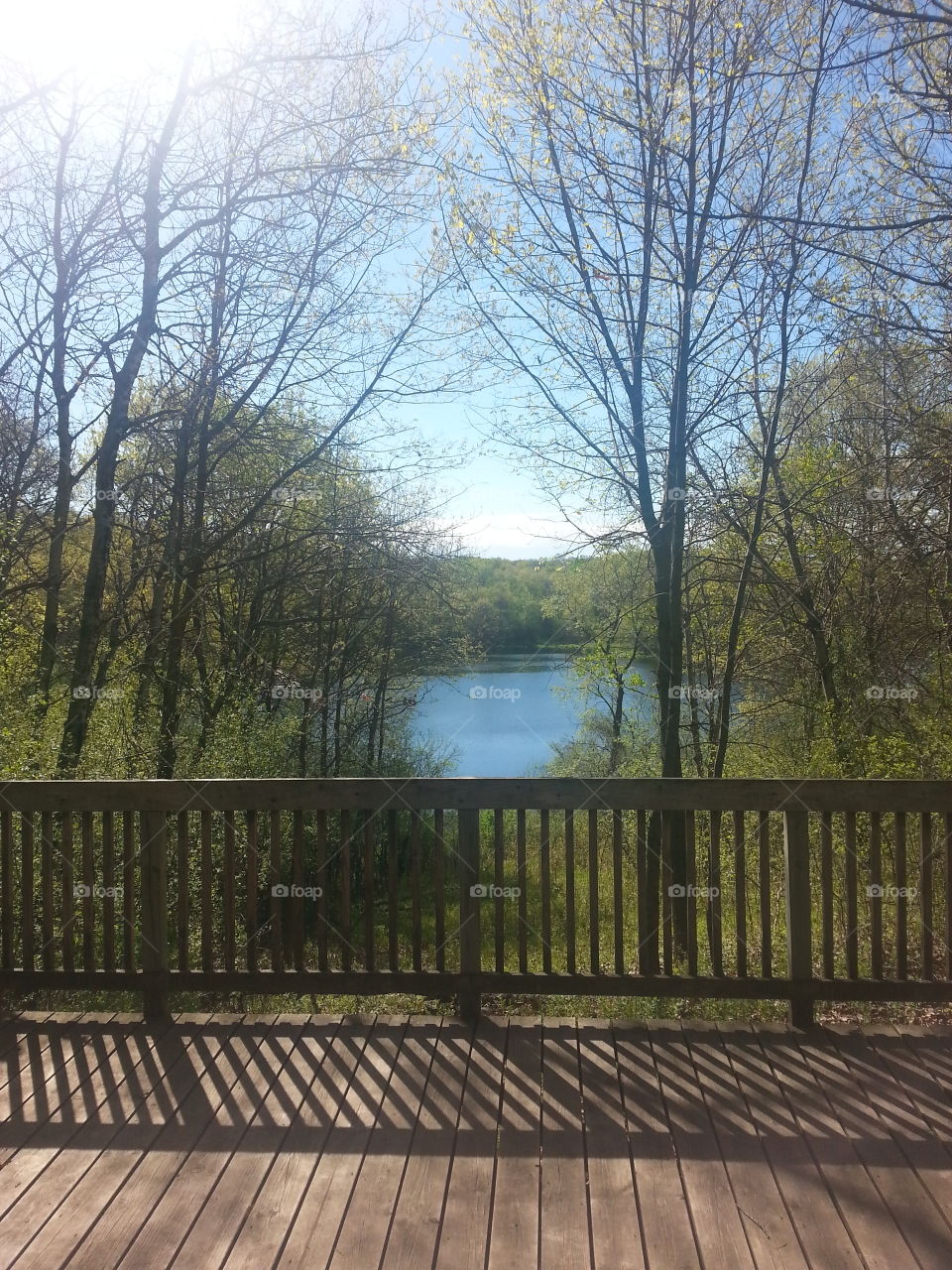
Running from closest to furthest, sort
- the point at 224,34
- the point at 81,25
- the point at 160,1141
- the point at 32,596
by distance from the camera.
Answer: the point at 160,1141 < the point at 81,25 < the point at 224,34 < the point at 32,596

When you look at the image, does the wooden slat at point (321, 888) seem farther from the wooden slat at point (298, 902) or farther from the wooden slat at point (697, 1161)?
the wooden slat at point (697, 1161)

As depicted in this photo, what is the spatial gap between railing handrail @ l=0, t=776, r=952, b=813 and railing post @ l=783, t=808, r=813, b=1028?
11 cm

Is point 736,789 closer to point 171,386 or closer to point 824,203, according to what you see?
point 824,203

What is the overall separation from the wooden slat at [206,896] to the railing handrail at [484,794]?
0.26 ft

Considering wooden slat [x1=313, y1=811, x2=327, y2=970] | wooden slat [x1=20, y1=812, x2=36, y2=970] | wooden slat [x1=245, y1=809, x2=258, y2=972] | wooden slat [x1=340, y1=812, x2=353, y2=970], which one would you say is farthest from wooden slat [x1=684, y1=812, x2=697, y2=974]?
wooden slat [x1=20, y1=812, x2=36, y2=970]

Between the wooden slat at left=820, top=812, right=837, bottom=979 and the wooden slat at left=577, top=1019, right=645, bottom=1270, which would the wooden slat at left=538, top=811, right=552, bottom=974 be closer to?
the wooden slat at left=577, top=1019, right=645, bottom=1270

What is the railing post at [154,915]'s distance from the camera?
3.30m

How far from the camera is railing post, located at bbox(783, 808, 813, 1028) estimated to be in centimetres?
317

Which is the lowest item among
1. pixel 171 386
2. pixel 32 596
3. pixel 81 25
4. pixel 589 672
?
pixel 589 672

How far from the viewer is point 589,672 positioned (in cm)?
715

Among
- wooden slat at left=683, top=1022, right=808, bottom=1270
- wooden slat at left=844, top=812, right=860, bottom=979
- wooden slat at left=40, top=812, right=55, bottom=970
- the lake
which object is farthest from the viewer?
the lake

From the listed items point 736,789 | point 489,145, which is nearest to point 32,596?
point 489,145

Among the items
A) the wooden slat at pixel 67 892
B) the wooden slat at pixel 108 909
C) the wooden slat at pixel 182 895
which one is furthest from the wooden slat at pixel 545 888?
Result: the wooden slat at pixel 67 892

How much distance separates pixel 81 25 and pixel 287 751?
5.59 meters
